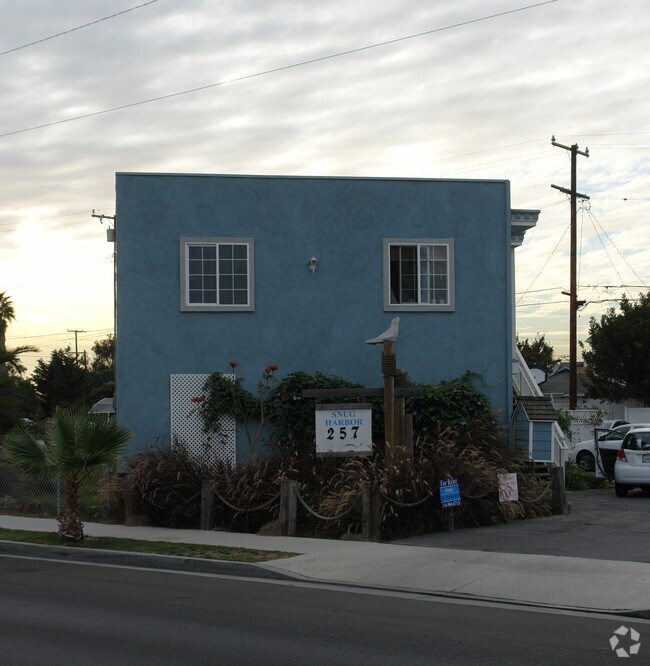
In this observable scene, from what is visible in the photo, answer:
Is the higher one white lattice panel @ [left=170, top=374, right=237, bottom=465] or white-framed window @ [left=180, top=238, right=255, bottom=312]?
white-framed window @ [left=180, top=238, right=255, bottom=312]

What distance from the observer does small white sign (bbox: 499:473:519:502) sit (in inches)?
616

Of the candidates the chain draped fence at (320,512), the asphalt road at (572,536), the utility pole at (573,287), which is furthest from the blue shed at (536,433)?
the utility pole at (573,287)

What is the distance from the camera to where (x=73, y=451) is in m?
14.5

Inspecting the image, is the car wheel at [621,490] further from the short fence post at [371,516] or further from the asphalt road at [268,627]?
the asphalt road at [268,627]

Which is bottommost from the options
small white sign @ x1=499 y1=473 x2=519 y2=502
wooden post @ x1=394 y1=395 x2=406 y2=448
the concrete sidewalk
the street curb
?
the street curb

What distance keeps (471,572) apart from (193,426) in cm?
872

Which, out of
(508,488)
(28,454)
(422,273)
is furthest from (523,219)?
(28,454)

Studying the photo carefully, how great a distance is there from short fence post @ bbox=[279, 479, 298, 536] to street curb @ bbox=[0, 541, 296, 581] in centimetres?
243

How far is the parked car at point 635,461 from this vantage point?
19.9 meters

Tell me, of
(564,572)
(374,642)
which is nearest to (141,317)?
(564,572)

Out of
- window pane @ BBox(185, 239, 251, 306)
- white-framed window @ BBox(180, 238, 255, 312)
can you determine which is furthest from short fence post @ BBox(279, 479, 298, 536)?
window pane @ BBox(185, 239, 251, 306)

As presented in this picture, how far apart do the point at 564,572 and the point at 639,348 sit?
34.1 m

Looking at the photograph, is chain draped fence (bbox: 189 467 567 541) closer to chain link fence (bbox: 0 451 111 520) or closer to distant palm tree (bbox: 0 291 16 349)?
chain link fence (bbox: 0 451 111 520)

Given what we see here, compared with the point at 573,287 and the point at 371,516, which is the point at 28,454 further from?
the point at 573,287
